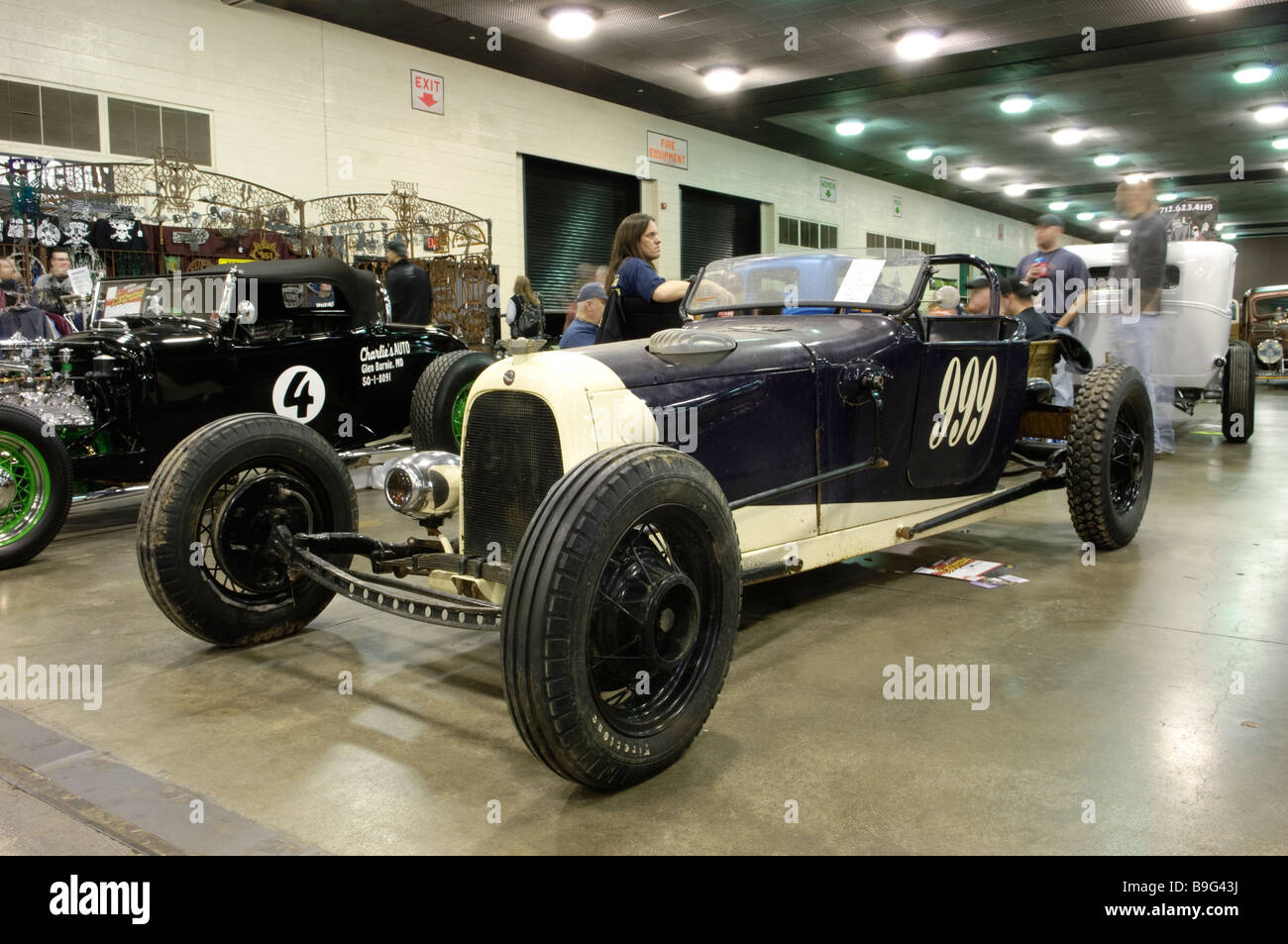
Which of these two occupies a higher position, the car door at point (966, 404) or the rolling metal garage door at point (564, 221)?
the rolling metal garage door at point (564, 221)

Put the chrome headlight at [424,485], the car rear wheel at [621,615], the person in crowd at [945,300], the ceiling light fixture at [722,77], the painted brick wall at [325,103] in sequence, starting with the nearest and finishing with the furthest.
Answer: the car rear wheel at [621,615] → the chrome headlight at [424,485] → the person in crowd at [945,300] → the painted brick wall at [325,103] → the ceiling light fixture at [722,77]

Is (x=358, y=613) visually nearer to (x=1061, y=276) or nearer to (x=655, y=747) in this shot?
(x=655, y=747)

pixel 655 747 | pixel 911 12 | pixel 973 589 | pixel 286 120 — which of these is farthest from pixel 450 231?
pixel 655 747

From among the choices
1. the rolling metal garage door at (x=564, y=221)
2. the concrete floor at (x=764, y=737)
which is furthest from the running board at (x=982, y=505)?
the rolling metal garage door at (x=564, y=221)

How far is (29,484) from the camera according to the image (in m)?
5.05

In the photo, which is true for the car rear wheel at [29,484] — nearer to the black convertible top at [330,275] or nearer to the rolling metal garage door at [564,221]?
the black convertible top at [330,275]

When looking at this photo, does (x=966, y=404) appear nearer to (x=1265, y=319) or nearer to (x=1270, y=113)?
(x=1265, y=319)

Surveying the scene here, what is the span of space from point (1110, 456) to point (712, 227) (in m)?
12.1

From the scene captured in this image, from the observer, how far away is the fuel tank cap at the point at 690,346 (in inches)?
122

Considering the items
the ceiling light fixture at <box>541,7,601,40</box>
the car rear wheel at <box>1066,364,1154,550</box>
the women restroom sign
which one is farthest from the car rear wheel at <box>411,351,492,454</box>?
the women restroom sign

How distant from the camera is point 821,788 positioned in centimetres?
239

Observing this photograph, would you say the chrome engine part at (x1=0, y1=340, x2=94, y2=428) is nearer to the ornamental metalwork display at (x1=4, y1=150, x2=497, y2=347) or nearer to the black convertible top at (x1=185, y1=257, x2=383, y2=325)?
the black convertible top at (x1=185, y1=257, x2=383, y2=325)

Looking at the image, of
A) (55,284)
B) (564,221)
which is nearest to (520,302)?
(564,221)

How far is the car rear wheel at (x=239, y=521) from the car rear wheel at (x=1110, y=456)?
11.1 ft
